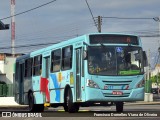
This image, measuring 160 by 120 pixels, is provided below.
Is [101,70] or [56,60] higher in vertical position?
[56,60]

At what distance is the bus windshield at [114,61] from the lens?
1888cm

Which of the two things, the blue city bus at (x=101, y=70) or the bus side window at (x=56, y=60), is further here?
the bus side window at (x=56, y=60)

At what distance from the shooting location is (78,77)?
19.6m

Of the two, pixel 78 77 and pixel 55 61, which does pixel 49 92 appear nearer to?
pixel 55 61

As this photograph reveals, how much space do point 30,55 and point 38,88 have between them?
2.42 metres

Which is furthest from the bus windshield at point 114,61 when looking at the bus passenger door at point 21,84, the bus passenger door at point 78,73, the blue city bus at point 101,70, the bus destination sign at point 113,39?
the bus passenger door at point 21,84

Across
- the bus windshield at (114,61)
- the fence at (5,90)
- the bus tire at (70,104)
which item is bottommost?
the bus tire at (70,104)

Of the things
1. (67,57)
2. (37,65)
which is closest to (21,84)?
(37,65)

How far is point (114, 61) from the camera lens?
1895cm

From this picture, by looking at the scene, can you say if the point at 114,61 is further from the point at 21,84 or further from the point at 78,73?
the point at 21,84

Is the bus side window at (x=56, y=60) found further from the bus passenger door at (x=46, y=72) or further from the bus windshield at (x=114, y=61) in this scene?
the bus windshield at (x=114, y=61)

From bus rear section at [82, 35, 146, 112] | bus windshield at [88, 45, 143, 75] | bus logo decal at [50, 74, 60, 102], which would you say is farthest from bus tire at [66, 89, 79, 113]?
bus windshield at [88, 45, 143, 75]

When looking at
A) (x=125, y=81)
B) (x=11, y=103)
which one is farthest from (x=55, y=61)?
(x=11, y=103)

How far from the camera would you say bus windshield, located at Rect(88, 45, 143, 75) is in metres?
18.9
